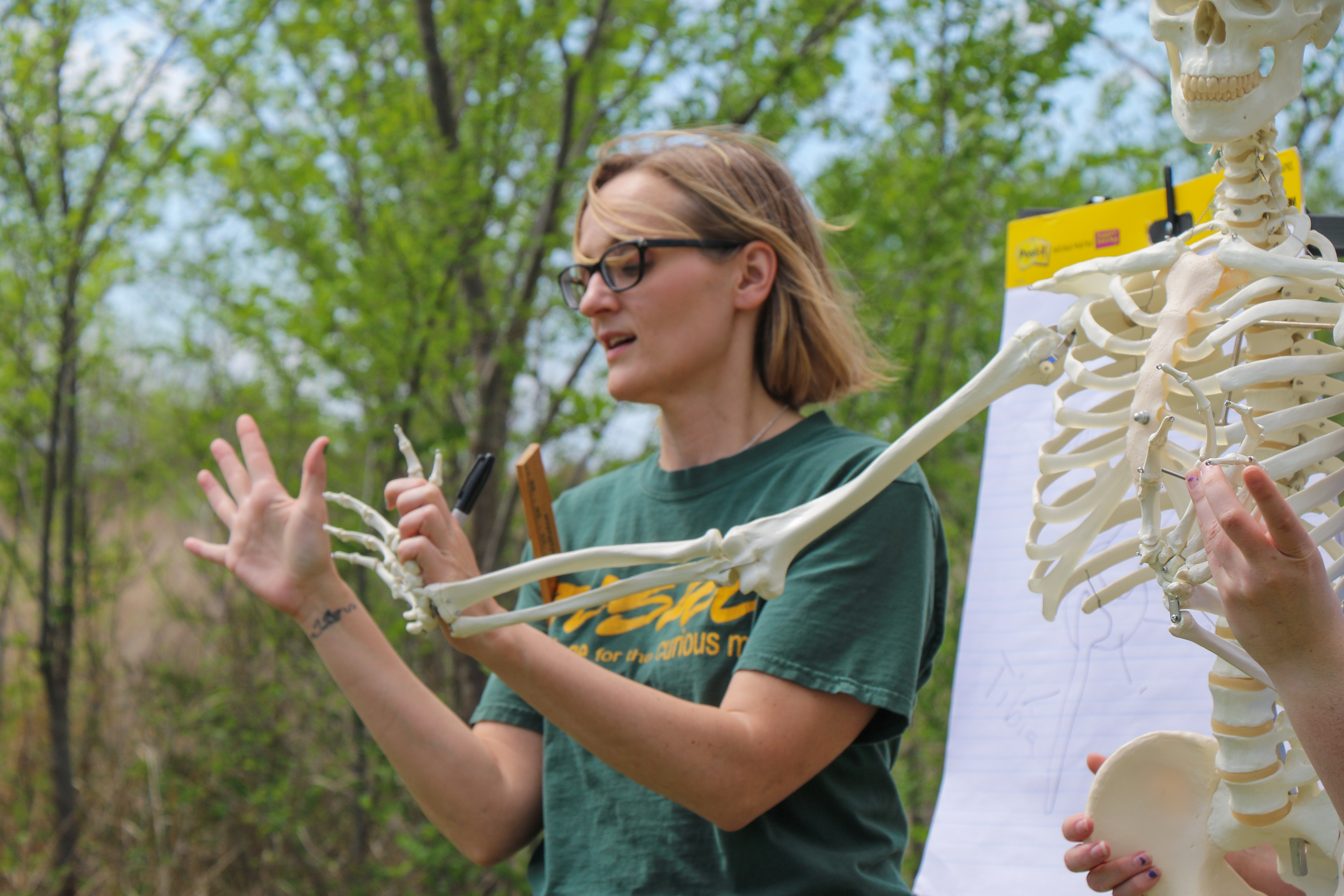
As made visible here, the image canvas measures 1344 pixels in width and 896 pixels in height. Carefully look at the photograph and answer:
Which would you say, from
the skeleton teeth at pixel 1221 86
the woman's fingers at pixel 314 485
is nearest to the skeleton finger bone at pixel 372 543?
the woman's fingers at pixel 314 485

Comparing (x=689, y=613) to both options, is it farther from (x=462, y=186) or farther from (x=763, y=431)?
(x=462, y=186)

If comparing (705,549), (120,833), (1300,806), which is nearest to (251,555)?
(705,549)


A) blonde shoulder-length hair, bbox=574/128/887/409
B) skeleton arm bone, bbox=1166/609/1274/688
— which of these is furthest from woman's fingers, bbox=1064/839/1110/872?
blonde shoulder-length hair, bbox=574/128/887/409

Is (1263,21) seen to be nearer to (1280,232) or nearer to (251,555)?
(1280,232)

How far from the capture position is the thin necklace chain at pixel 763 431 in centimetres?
134

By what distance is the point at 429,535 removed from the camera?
1034mm

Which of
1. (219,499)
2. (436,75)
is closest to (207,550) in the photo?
(219,499)

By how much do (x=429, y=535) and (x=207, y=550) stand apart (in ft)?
1.25

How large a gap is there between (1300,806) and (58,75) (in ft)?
10.8

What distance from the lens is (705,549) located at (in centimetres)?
95

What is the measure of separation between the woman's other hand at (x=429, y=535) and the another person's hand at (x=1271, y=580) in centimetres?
65

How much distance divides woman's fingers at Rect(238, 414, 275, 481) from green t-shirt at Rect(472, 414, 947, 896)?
1.34 ft

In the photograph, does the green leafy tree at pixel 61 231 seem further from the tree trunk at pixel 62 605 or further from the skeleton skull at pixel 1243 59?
the skeleton skull at pixel 1243 59

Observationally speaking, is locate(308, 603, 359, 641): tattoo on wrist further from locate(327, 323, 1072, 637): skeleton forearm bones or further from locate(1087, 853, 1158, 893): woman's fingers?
locate(1087, 853, 1158, 893): woman's fingers
